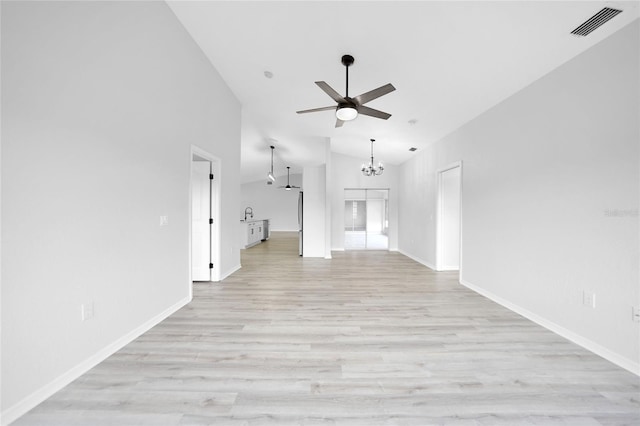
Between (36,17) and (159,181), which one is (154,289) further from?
(36,17)

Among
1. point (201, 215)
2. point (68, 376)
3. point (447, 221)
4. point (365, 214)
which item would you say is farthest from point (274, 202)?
point (68, 376)

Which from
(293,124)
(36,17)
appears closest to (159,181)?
(36,17)

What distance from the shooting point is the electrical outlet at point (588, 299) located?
222cm

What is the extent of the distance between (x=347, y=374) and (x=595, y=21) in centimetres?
345

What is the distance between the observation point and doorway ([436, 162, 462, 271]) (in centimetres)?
527

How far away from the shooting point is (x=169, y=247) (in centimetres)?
291

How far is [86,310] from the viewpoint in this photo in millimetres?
1880

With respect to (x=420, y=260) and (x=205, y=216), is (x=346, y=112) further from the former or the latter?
(x=420, y=260)

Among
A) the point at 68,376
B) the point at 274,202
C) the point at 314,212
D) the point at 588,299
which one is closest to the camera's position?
the point at 68,376

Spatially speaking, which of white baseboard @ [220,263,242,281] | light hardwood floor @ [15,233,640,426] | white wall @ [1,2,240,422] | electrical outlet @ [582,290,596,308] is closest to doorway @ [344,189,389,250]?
white baseboard @ [220,263,242,281]

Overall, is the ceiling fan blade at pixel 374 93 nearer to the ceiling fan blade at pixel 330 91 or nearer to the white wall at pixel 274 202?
the ceiling fan blade at pixel 330 91

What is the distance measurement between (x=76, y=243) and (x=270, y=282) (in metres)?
2.84

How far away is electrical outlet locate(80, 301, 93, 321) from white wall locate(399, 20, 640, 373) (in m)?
4.25

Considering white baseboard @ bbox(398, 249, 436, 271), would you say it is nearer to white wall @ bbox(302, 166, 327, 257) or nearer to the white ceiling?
white wall @ bbox(302, 166, 327, 257)
